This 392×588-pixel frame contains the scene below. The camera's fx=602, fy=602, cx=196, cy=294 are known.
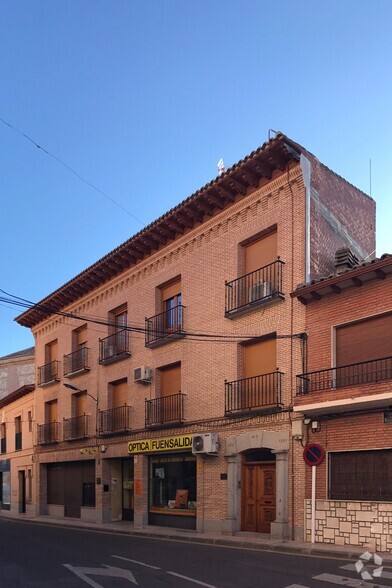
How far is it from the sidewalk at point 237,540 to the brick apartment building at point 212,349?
1.52 feet

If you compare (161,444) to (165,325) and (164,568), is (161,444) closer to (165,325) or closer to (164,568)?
(165,325)

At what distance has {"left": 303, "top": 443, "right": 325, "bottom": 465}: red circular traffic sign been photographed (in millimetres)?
13516

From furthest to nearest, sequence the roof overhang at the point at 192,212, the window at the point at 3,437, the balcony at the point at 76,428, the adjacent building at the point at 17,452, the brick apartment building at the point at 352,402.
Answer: the window at the point at 3,437
the adjacent building at the point at 17,452
the balcony at the point at 76,428
the roof overhang at the point at 192,212
the brick apartment building at the point at 352,402

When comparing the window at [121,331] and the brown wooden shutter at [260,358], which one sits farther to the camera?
the window at [121,331]

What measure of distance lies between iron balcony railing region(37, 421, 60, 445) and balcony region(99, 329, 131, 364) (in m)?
5.80

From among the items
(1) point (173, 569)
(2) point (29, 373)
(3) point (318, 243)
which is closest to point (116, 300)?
(3) point (318, 243)

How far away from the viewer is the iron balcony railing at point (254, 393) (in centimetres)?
A: 1534

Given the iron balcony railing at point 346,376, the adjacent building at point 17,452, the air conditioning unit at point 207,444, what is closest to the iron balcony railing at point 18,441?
the adjacent building at point 17,452

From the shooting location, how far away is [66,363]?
26.9m

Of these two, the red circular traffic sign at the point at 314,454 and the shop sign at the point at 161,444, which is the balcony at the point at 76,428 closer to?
the shop sign at the point at 161,444

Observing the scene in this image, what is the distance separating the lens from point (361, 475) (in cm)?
1329

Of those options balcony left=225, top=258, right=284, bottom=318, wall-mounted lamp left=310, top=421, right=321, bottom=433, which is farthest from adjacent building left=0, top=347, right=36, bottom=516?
wall-mounted lamp left=310, top=421, right=321, bottom=433

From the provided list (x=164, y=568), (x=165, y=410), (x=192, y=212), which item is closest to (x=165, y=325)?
(x=165, y=410)

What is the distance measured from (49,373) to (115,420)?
7142 millimetres
